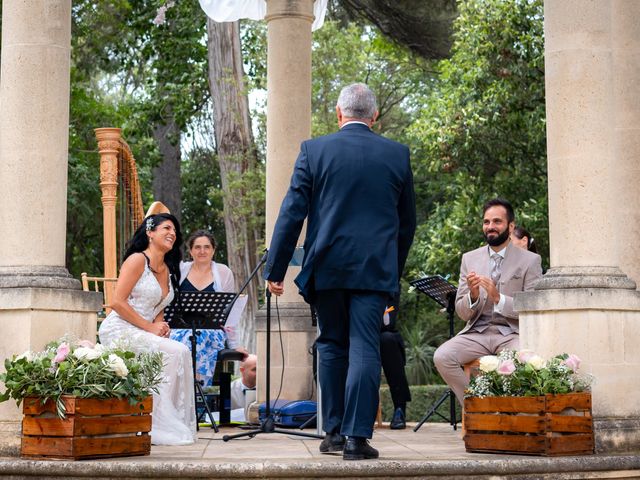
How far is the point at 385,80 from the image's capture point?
30.5m

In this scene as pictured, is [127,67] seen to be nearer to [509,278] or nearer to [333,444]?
[509,278]

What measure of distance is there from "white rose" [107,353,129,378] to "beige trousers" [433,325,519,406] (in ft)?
9.74

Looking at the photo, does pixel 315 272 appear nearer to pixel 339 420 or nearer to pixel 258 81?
pixel 339 420

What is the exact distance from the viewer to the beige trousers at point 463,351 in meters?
9.55

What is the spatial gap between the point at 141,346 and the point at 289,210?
8.12ft

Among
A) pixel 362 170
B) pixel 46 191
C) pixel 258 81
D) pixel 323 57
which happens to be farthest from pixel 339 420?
Answer: pixel 323 57

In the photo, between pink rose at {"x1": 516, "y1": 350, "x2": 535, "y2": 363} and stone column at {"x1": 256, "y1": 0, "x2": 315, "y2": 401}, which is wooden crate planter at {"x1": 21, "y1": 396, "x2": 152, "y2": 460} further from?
stone column at {"x1": 256, "y1": 0, "x2": 315, "y2": 401}

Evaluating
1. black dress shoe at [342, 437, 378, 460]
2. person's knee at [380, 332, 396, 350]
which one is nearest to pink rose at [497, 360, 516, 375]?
black dress shoe at [342, 437, 378, 460]

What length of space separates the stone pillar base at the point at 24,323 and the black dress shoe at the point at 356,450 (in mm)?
2483

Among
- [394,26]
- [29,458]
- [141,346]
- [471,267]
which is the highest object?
[394,26]

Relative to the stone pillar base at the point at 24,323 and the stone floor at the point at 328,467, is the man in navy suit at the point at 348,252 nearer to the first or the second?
the stone floor at the point at 328,467

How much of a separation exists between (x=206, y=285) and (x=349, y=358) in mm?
4903

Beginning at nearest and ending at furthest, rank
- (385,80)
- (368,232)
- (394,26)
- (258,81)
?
(368,232) < (258,81) < (394,26) < (385,80)

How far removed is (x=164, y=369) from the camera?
9.54m
